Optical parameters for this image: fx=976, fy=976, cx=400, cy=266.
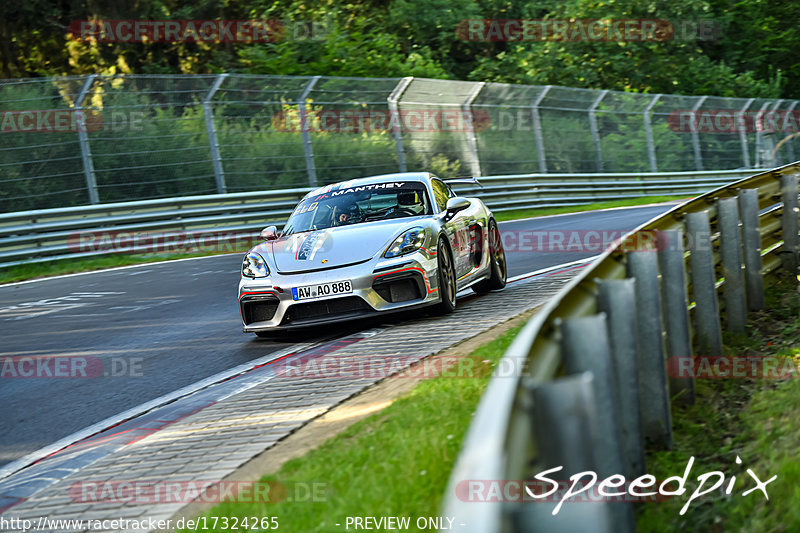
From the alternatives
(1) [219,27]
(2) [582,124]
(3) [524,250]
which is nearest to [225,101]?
(3) [524,250]

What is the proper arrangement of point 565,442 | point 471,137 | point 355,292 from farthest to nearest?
point 471,137, point 355,292, point 565,442

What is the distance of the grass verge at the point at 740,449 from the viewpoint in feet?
12.7

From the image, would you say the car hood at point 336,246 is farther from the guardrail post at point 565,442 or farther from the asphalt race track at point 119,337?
the guardrail post at point 565,442

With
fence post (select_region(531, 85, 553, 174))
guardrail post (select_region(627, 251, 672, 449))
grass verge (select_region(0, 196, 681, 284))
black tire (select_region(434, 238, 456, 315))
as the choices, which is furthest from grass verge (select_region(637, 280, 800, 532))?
fence post (select_region(531, 85, 553, 174))

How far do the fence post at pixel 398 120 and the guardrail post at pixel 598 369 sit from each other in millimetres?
18865

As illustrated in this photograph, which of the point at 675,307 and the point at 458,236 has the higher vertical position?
the point at 675,307

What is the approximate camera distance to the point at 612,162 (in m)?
27.4

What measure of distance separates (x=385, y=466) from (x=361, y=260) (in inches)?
154

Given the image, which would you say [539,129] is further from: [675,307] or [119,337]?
[675,307]

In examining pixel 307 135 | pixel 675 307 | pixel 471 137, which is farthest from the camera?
pixel 471 137

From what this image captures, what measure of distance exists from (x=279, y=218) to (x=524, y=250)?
19.0 feet

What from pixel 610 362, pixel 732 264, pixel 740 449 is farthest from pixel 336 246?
pixel 610 362

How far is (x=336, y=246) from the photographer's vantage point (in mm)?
8609

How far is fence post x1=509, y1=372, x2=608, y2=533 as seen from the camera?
230 cm
